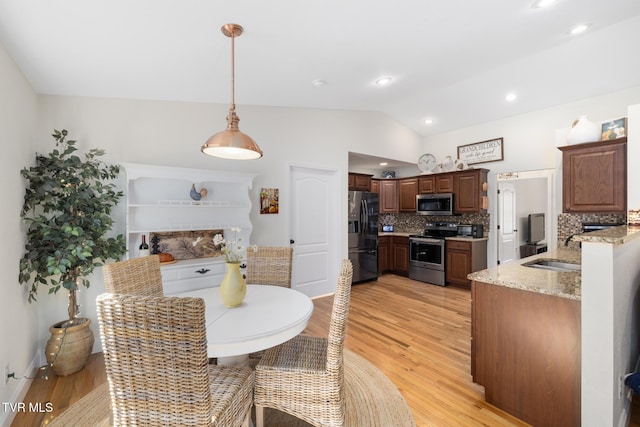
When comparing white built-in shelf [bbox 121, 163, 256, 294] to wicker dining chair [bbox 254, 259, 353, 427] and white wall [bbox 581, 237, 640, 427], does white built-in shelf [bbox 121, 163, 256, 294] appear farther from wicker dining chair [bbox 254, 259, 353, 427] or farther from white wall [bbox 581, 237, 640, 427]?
white wall [bbox 581, 237, 640, 427]

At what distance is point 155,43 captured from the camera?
6.66 feet

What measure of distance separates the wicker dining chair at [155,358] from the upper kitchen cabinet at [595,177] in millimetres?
4034

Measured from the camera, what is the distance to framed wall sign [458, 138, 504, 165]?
193 inches

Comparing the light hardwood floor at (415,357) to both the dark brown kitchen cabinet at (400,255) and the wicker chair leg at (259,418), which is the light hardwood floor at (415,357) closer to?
the wicker chair leg at (259,418)

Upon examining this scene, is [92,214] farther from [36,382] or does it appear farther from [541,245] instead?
[541,245]

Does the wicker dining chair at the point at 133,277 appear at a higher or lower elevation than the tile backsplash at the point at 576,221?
lower

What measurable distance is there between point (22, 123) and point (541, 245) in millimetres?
7570

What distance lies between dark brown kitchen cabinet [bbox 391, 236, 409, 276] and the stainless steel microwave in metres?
0.66

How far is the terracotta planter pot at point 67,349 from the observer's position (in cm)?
233

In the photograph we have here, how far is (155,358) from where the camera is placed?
1074 millimetres

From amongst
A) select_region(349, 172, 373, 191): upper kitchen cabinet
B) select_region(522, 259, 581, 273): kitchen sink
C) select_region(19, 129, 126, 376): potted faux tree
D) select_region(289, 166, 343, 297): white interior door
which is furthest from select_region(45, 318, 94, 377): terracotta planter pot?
select_region(349, 172, 373, 191): upper kitchen cabinet

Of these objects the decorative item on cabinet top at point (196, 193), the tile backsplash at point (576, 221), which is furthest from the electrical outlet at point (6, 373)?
the tile backsplash at point (576, 221)

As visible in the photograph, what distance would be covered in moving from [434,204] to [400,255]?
122cm

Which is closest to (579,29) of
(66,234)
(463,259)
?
(463,259)
